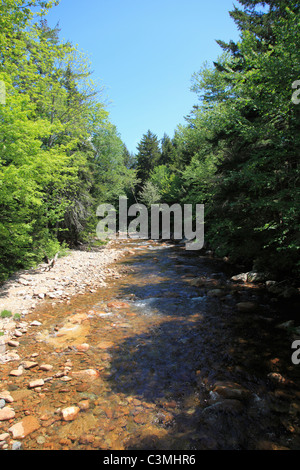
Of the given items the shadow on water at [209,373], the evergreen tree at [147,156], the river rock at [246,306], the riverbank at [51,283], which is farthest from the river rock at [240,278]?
the evergreen tree at [147,156]

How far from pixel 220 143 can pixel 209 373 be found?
12.8 metres

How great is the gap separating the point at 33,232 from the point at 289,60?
10944 millimetres

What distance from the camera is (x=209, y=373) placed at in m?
4.26

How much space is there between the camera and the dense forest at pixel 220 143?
6152 millimetres

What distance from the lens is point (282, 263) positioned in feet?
26.7

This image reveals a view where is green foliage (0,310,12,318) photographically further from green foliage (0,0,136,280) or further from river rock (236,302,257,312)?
river rock (236,302,257,312)

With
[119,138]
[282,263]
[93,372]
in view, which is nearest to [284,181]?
[282,263]

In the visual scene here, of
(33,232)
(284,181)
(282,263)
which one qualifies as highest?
(284,181)

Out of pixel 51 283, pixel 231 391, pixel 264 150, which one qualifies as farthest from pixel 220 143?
pixel 231 391

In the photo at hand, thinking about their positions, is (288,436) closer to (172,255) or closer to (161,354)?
(161,354)

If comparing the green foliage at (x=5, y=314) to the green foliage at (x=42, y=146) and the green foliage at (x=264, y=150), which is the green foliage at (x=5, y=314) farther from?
the green foliage at (x=264, y=150)

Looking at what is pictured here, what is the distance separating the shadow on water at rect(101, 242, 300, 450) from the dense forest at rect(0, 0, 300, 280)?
262 centimetres

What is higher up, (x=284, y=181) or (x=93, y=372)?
(x=284, y=181)

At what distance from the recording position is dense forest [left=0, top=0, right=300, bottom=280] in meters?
6.15
